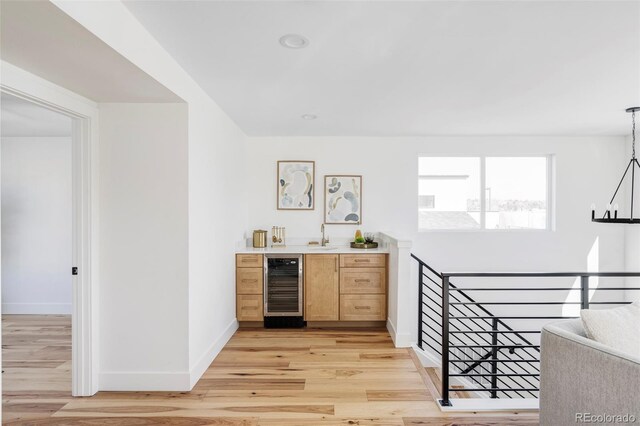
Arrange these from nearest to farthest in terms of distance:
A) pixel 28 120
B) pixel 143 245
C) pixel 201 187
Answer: pixel 143 245
pixel 201 187
pixel 28 120

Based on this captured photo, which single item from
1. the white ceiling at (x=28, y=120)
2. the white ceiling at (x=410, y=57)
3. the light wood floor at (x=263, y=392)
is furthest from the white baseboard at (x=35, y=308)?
the white ceiling at (x=410, y=57)

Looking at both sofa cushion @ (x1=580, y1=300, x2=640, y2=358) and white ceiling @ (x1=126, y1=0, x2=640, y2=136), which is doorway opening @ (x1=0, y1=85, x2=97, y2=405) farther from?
sofa cushion @ (x1=580, y1=300, x2=640, y2=358)

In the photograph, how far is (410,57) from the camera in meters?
2.26

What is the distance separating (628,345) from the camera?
172cm

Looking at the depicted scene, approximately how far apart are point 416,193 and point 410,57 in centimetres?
271

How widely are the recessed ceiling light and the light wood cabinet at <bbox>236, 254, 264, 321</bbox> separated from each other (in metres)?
2.58

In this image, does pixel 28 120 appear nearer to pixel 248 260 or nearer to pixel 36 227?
pixel 36 227

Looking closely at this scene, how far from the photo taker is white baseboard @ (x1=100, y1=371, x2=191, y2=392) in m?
2.60

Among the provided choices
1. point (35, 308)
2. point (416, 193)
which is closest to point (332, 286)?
point (416, 193)

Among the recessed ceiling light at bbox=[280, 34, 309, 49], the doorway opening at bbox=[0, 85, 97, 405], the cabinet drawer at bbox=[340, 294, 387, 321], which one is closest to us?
the recessed ceiling light at bbox=[280, 34, 309, 49]

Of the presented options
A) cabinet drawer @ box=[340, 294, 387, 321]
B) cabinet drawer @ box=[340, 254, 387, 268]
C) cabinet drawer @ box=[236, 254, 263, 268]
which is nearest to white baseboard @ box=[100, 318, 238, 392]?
cabinet drawer @ box=[236, 254, 263, 268]

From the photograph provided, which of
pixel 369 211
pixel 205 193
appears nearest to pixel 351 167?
pixel 369 211

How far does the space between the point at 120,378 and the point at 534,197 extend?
207 inches

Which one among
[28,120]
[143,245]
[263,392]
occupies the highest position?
[28,120]
